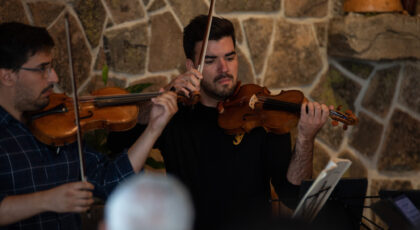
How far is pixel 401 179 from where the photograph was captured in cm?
261

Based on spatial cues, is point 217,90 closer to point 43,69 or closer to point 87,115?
point 87,115

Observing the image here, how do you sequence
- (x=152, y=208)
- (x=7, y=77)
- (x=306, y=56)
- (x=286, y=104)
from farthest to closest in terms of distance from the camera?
(x=306, y=56), (x=286, y=104), (x=7, y=77), (x=152, y=208)

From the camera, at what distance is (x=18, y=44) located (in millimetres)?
1398

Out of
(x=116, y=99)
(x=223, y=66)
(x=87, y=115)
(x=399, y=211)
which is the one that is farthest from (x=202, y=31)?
(x=399, y=211)

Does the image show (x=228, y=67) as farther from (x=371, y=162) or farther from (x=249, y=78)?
(x=371, y=162)

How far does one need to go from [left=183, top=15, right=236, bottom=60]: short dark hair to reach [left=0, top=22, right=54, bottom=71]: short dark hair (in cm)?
61

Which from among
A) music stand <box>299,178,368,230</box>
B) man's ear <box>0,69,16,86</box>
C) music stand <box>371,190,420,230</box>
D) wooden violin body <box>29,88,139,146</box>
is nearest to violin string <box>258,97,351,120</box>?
music stand <box>299,178,368,230</box>

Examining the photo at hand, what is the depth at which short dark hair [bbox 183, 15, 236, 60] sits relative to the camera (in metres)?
1.80

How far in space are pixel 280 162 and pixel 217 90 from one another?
0.36m

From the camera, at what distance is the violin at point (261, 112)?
5.47 ft

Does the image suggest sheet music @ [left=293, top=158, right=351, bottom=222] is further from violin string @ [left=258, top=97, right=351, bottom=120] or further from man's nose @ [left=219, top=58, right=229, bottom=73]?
man's nose @ [left=219, top=58, right=229, bottom=73]

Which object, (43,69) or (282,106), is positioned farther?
(282,106)

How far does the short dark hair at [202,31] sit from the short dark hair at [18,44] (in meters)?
0.61

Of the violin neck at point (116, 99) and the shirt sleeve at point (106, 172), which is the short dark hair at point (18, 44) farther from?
the shirt sleeve at point (106, 172)
